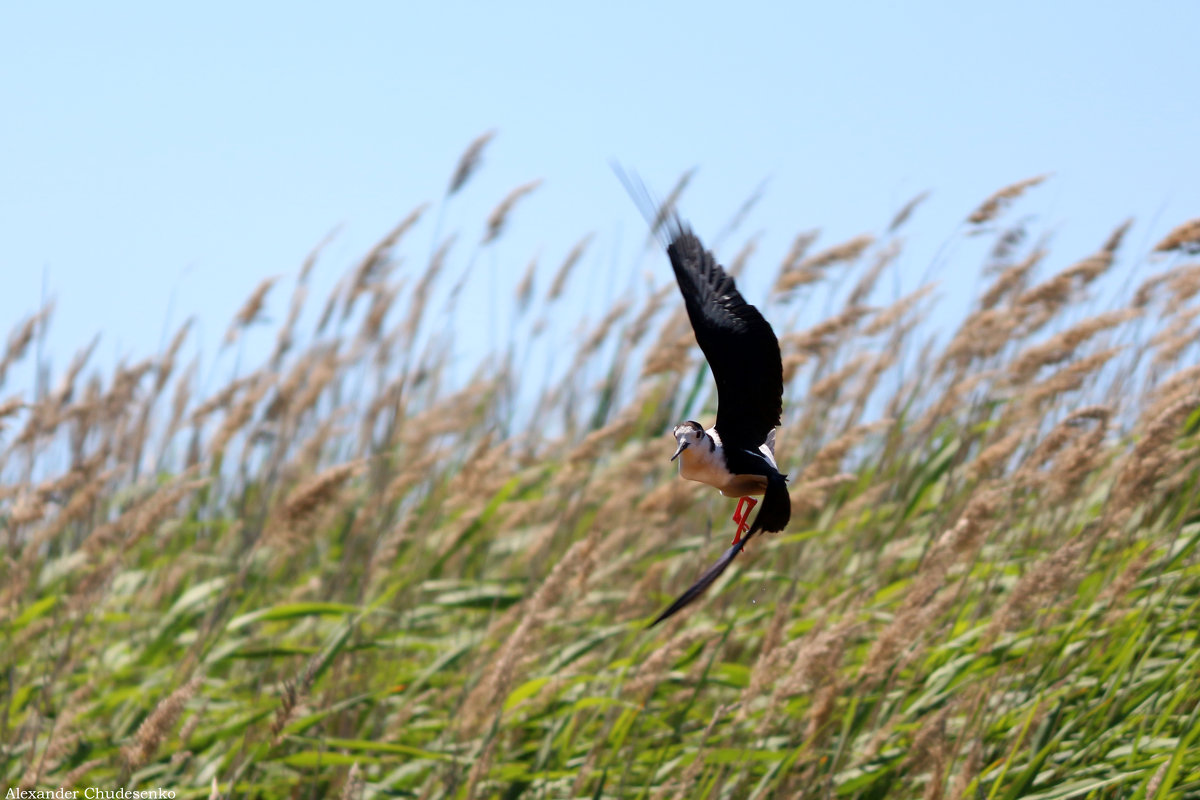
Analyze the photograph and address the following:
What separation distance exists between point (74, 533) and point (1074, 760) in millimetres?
3706

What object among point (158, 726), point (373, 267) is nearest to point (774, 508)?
point (158, 726)

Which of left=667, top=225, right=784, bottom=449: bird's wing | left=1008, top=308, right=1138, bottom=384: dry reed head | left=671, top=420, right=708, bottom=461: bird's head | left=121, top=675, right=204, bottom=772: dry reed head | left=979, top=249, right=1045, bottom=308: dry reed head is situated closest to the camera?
left=671, top=420, right=708, bottom=461: bird's head

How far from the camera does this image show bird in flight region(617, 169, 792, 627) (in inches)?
27.8

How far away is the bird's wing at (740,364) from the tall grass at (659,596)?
1080mm

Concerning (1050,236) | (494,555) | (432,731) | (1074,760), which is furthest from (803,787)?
(1050,236)

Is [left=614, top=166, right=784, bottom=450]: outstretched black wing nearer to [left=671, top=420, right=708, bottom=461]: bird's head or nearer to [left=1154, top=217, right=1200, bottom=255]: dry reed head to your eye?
[left=671, top=420, right=708, bottom=461]: bird's head

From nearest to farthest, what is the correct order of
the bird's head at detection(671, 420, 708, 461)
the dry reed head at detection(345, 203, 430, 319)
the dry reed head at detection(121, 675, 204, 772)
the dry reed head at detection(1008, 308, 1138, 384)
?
1. the bird's head at detection(671, 420, 708, 461)
2. the dry reed head at detection(121, 675, 204, 772)
3. the dry reed head at detection(1008, 308, 1138, 384)
4. the dry reed head at detection(345, 203, 430, 319)

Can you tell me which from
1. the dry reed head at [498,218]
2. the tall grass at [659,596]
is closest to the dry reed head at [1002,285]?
the tall grass at [659,596]

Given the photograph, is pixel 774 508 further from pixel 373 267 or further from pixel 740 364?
pixel 373 267

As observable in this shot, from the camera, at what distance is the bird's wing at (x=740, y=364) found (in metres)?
0.80

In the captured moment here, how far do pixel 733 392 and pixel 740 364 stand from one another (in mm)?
21

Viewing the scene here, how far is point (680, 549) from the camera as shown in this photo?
3.46 metres

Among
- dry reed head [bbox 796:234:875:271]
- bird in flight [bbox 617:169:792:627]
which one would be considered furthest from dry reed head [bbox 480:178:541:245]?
bird in flight [bbox 617:169:792:627]

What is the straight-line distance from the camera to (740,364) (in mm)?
822
